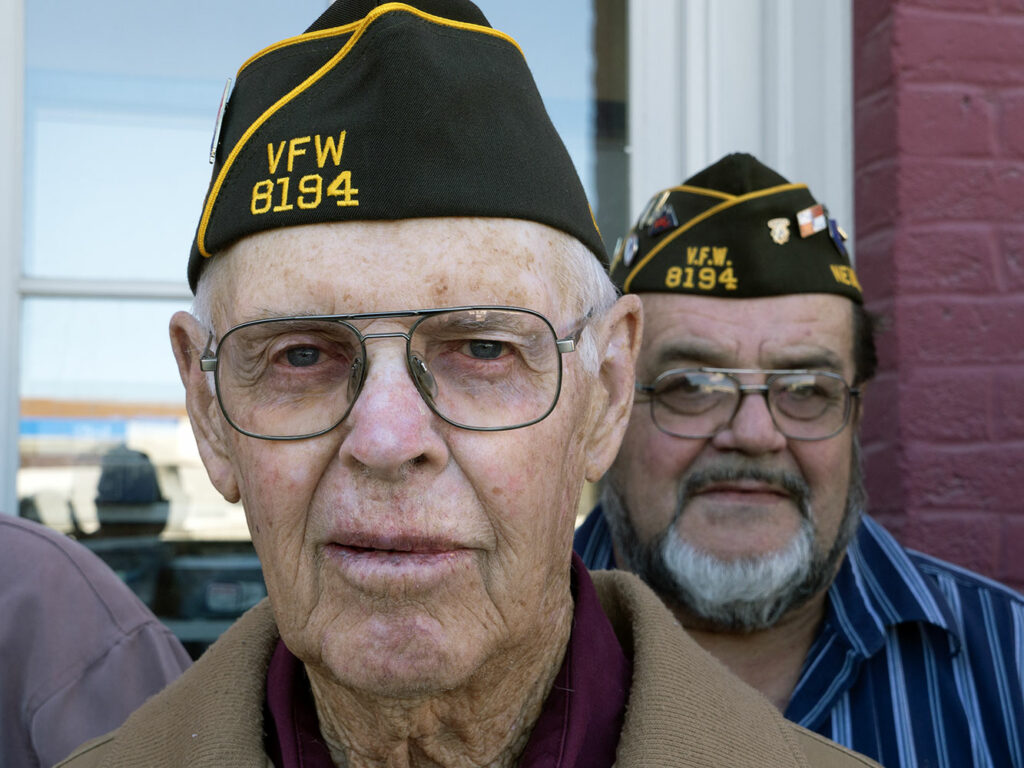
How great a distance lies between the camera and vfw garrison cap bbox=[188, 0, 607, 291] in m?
1.37

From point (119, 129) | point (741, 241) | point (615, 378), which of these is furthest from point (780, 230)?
point (119, 129)

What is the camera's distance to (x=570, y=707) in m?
1.50

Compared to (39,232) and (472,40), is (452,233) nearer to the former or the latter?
(472,40)

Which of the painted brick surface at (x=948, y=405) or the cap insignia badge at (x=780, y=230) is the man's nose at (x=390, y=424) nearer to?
the cap insignia badge at (x=780, y=230)

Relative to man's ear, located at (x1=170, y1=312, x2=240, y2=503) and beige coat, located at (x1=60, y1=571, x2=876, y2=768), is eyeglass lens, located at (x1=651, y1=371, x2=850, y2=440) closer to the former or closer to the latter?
beige coat, located at (x1=60, y1=571, x2=876, y2=768)

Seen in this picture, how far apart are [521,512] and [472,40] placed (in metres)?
0.65

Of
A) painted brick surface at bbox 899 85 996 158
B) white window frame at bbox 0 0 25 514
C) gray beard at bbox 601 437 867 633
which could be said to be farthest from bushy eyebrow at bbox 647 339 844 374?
white window frame at bbox 0 0 25 514

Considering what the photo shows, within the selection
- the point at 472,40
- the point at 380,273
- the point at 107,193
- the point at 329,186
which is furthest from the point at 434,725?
the point at 107,193

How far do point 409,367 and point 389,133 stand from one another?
319mm

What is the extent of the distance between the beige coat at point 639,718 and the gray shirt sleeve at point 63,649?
10.8 inches

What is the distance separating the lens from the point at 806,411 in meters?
2.40

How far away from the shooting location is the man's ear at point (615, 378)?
5.28ft

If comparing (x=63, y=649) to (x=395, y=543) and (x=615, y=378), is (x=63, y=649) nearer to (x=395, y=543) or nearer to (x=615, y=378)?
(x=395, y=543)

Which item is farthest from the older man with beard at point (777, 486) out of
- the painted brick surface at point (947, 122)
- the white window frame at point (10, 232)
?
the white window frame at point (10, 232)
